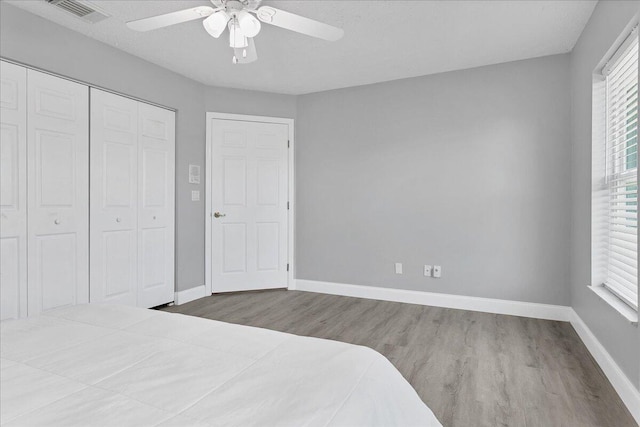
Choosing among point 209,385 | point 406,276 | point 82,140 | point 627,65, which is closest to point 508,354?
point 406,276

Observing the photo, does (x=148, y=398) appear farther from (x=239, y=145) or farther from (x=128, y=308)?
(x=239, y=145)

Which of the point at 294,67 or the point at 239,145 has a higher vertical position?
the point at 294,67

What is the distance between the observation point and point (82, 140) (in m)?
3.01

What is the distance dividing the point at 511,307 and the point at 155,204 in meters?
3.71

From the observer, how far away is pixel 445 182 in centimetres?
385

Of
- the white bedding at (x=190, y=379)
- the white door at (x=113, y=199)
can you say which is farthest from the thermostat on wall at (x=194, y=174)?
the white bedding at (x=190, y=379)

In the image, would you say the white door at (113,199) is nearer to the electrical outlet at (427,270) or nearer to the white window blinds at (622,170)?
the electrical outlet at (427,270)

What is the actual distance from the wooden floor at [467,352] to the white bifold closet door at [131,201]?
53 centimetres

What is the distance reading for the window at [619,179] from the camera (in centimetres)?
213

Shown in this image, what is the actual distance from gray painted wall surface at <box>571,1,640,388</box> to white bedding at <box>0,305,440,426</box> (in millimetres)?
1668

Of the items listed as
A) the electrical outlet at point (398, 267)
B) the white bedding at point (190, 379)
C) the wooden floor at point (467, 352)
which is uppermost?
the white bedding at point (190, 379)

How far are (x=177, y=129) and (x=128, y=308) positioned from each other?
2763 mm

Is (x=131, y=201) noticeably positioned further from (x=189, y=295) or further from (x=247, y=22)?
(x=247, y=22)

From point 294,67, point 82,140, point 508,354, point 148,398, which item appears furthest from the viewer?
point 294,67
